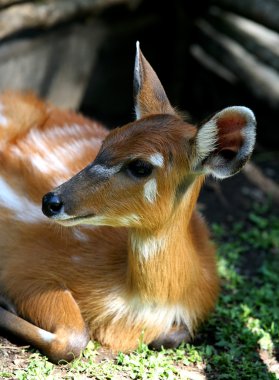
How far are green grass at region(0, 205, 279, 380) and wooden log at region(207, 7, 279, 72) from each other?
1763mm

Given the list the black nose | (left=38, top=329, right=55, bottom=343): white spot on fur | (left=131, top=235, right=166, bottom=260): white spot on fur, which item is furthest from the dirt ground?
the black nose

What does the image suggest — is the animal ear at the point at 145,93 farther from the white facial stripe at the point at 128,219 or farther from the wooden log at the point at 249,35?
the wooden log at the point at 249,35

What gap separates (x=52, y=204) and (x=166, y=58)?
16.1ft

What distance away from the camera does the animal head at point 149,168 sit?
4012 mm

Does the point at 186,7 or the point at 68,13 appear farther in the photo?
the point at 186,7

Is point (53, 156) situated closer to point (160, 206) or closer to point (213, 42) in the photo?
point (160, 206)

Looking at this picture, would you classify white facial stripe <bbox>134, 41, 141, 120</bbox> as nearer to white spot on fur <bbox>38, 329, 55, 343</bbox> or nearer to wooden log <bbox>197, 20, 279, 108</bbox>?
white spot on fur <bbox>38, 329, 55, 343</bbox>

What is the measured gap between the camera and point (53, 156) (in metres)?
5.24

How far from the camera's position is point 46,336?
14.5 feet

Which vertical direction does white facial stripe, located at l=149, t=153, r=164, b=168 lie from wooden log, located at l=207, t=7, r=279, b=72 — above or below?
above

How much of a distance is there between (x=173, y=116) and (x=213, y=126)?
34cm

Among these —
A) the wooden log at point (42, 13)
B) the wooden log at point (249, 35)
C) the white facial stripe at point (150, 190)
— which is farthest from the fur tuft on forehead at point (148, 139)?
the wooden log at point (249, 35)

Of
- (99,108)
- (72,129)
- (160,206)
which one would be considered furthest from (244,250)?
(99,108)

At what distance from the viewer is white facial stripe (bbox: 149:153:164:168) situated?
4086mm
